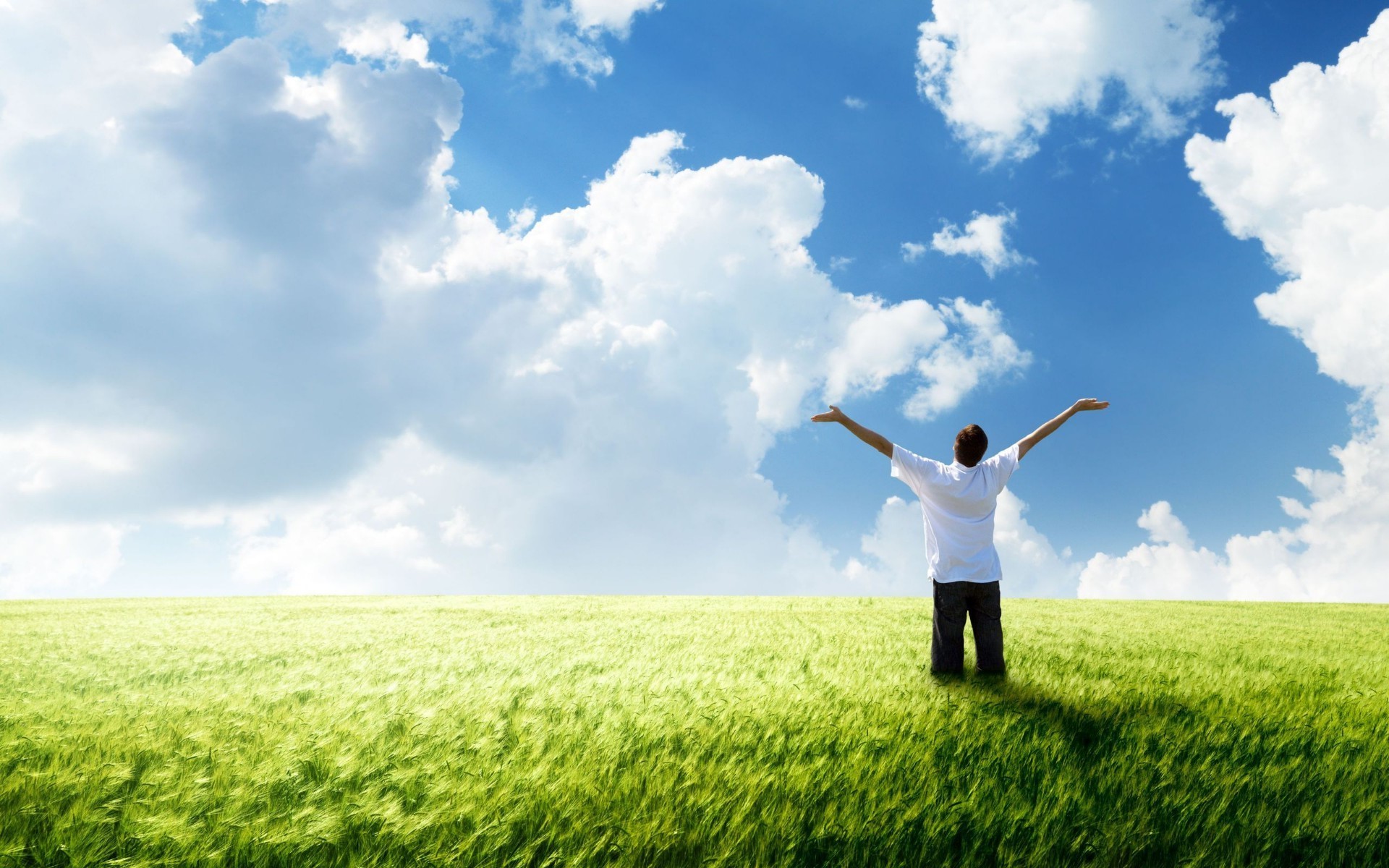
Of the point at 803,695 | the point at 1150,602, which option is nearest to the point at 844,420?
the point at 803,695

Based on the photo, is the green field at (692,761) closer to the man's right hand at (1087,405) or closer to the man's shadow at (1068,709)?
the man's shadow at (1068,709)

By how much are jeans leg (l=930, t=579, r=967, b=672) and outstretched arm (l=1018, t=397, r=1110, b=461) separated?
4.97 ft

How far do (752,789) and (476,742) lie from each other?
2092 mm

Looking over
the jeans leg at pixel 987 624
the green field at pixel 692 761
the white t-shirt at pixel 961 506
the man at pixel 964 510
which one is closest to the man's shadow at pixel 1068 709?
the green field at pixel 692 761

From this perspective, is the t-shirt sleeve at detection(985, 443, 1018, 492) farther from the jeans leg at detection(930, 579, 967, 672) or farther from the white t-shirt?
the jeans leg at detection(930, 579, 967, 672)

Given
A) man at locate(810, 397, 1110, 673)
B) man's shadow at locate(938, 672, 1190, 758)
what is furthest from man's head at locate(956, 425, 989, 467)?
man's shadow at locate(938, 672, 1190, 758)

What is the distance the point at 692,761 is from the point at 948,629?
3.80 meters

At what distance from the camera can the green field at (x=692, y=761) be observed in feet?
12.3

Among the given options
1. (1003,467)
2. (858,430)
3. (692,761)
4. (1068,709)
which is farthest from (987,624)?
(692,761)

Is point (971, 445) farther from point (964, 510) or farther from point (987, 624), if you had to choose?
point (987, 624)

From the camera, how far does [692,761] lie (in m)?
4.68

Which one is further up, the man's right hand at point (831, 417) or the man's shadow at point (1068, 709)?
the man's right hand at point (831, 417)

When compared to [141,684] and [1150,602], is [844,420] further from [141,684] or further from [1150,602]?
[1150,602]

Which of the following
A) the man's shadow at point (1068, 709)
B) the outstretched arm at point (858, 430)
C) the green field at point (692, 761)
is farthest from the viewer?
the outstretched arm at point (858, 430)
